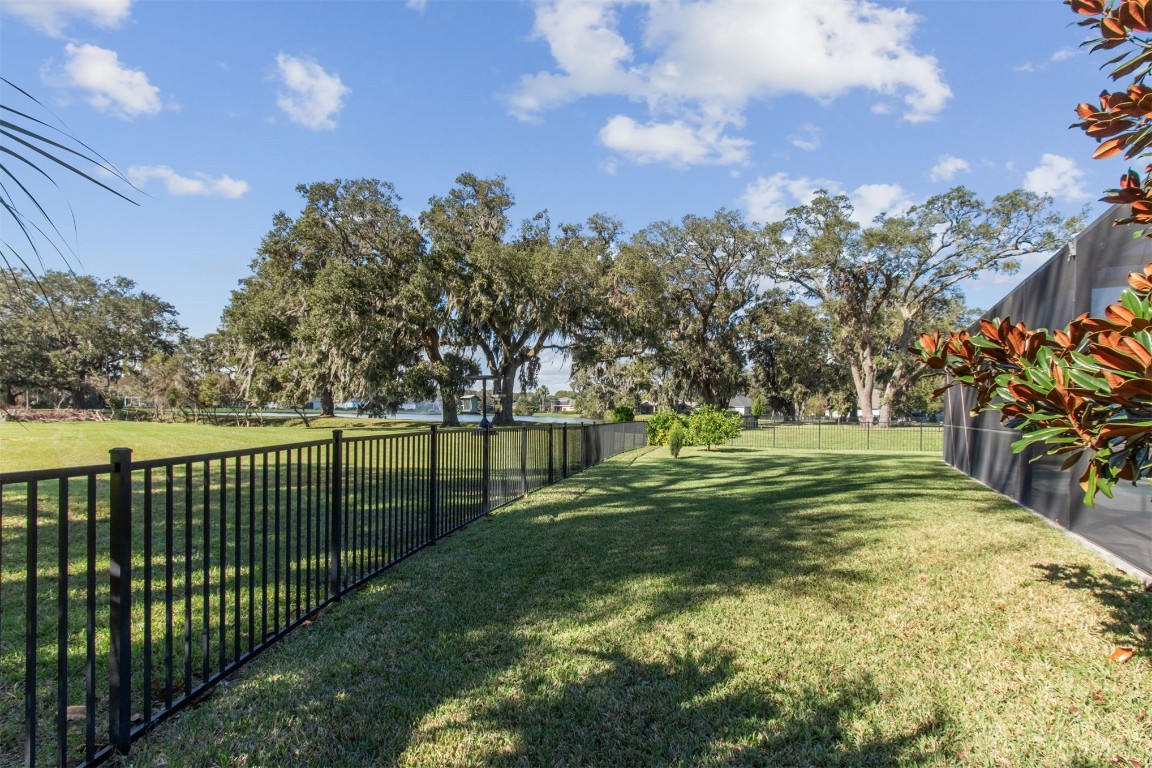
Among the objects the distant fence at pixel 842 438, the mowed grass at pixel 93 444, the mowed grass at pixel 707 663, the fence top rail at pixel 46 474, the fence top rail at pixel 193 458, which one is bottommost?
the distant fence at pixel 842 438

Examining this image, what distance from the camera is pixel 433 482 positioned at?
6137 mm

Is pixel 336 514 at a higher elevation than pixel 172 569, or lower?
higher

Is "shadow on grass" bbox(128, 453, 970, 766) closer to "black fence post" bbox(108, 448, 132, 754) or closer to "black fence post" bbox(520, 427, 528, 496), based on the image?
"black fence post" bbox(108, 448, 132, 754)

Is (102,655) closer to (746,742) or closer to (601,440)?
(746,742)

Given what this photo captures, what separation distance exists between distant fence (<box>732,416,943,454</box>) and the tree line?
647 cm

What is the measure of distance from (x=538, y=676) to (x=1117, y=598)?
13.3ft

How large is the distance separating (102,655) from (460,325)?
24.4 meters

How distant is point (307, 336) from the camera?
25.2 m

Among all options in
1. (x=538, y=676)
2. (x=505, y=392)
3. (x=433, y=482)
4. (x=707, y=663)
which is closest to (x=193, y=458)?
(x=538, y=676)

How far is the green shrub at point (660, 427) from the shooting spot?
2181 centimetres

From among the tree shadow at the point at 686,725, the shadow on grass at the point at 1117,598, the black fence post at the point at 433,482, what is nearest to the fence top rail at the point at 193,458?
the tree shadow at the point at 686,725

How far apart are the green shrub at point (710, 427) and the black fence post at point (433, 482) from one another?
15.2m

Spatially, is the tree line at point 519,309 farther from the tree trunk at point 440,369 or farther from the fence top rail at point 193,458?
the fence top rail at point 193,458

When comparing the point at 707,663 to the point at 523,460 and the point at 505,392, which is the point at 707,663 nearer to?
the point at 523,460
